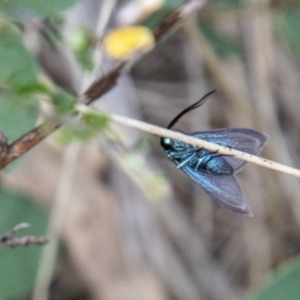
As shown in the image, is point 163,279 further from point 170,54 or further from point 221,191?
point 221,191

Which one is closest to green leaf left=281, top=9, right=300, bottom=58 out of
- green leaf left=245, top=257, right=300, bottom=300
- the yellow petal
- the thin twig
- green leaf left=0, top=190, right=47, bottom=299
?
the yellow petal

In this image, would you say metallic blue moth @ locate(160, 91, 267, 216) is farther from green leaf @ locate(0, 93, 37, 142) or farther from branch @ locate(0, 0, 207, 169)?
green leaf @ locate(0, 93, 37, 142)

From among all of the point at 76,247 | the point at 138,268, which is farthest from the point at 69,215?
the point at 138,268

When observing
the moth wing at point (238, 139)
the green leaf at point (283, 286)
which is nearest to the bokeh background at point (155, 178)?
the green leaf at point (283, 286)

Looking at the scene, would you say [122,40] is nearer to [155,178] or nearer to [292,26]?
[155,178]

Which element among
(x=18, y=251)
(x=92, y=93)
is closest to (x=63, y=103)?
(x=92, y=93)
